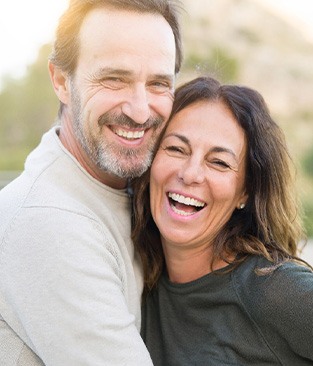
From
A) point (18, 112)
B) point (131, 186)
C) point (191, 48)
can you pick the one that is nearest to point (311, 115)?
point (191, 48)

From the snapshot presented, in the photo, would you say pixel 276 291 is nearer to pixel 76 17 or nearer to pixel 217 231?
pixel 217 231

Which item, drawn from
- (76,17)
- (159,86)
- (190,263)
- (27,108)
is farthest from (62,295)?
(27,108)

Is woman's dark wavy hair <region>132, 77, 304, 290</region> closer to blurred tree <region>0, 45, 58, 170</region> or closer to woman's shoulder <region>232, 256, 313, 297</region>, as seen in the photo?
woman's shoulder <region>232, 256, 313, 297</region>

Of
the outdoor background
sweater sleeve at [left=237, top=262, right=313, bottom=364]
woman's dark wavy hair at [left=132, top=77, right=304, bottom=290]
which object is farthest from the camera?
the outdoor background

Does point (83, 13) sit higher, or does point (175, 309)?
point (83, 13)

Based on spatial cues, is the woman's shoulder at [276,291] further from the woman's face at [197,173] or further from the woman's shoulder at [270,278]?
the woman's face at [197,173]

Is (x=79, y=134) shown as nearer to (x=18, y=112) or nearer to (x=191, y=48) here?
(x=18, y=112)

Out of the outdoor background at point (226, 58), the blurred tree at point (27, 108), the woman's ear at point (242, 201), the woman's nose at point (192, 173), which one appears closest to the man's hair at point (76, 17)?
the woman's nose at point (192, 173)

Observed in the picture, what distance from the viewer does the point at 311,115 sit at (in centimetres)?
2677

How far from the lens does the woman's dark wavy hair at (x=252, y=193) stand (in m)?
Result: 2.92

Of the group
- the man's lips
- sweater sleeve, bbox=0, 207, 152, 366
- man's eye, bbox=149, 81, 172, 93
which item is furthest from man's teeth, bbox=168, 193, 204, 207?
sweater sleeve, bbox=0, 207, 152, 366

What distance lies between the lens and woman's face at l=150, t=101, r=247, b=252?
2.84m

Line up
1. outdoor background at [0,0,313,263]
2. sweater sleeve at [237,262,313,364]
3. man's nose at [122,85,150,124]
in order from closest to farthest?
sweater sleeve at [237,262,313,364]
man's nose at [122,85,150,124]
outdoor background at [0,0,313,263]

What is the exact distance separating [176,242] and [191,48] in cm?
2736
